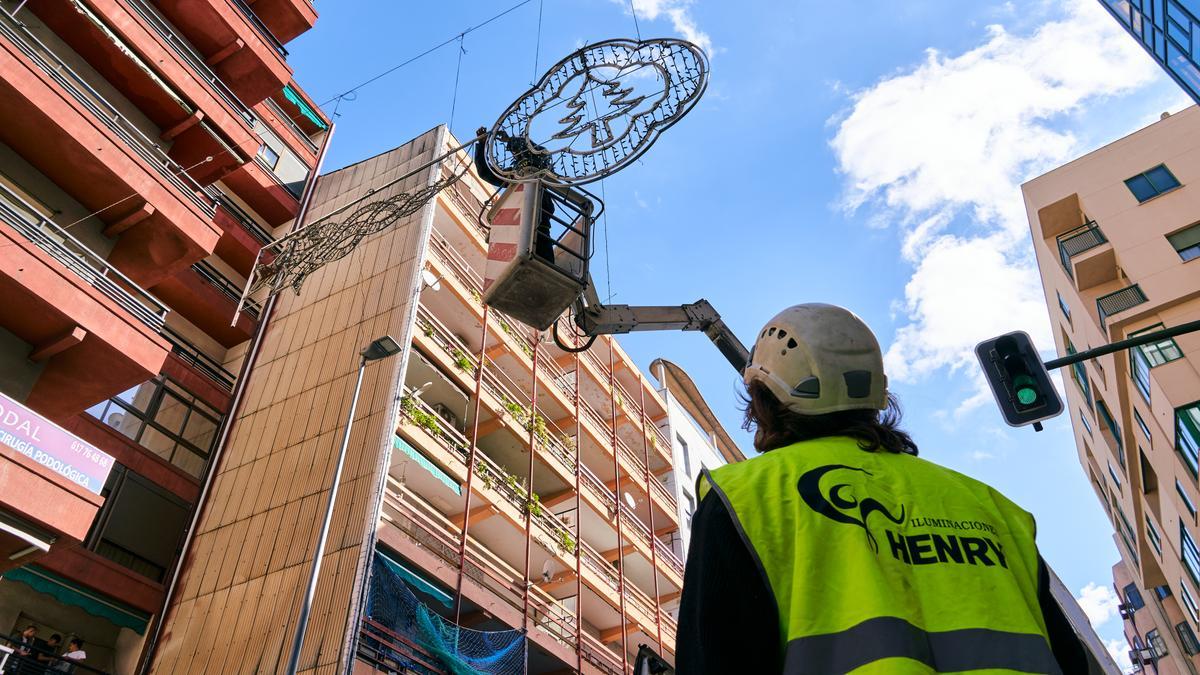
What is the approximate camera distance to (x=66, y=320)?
42.0 feet

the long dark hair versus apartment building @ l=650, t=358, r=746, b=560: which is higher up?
apartment building @ l=650, t=358, r=746, b=560

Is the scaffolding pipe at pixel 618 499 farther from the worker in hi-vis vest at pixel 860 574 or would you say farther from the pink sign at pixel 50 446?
the worker in hi-vis vest at pixel 860 574

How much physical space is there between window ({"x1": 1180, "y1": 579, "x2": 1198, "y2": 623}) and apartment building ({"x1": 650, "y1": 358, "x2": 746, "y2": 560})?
14225mm

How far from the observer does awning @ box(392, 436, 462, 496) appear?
17188 mm

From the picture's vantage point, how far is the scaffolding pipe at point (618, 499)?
22.4 m

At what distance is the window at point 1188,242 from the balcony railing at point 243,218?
2447 centimetres

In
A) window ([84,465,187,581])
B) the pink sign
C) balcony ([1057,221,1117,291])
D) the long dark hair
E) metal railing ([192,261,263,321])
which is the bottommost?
the long dark hair

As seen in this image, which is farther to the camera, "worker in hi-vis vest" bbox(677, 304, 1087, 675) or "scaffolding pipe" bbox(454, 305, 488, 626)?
"scaffolding pipe" bbox(454, 305, 488, 626)

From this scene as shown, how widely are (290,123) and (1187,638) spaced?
38264 millimetres

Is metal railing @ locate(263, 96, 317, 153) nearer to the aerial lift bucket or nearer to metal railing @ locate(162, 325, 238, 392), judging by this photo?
metal railing @ locate(162, 325, 238, 392)

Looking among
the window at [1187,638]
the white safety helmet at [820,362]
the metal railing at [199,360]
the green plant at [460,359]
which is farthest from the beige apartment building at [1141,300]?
the metal railing at [199,360]

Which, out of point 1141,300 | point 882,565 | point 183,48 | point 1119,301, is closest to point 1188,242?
point 1141,300

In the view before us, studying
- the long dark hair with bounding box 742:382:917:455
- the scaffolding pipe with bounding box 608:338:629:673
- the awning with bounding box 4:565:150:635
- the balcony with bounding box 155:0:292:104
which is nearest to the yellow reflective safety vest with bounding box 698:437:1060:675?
the long dark hair with bounding box 742:382:917:455

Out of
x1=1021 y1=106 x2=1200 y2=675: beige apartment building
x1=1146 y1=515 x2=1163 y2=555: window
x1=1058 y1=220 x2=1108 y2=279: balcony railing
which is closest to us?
x1=1021 y1=106 x2=1200 y2=675: beige apartment building
